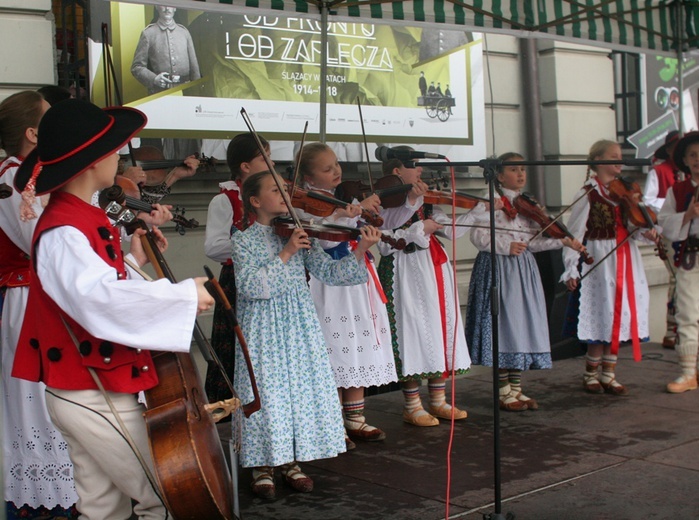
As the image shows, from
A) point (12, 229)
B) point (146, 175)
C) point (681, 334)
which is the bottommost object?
point (681, 334)

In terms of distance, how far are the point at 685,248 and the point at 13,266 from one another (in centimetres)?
458

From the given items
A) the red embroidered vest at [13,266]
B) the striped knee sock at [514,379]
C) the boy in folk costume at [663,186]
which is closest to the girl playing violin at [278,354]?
the red embroidered vest at [13,266]

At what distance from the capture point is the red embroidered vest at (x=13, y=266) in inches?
138

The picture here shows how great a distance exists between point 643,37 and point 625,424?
113 inches

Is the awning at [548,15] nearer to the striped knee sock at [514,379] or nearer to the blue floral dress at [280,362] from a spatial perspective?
the blue floral dress at [280,362]

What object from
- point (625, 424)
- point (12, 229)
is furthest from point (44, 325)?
point (625, 424)

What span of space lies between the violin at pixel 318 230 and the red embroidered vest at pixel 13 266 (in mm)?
1114

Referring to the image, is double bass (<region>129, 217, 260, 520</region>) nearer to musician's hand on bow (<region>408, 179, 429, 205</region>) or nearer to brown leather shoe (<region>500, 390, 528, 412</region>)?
musician's hand on bow (<region>408, 179, 429, 205</region>)

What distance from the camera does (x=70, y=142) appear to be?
8.48ft

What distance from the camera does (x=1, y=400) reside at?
3.42m

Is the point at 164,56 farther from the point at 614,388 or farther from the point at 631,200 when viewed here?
the point at 614,388

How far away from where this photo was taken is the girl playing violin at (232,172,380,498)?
158 inches

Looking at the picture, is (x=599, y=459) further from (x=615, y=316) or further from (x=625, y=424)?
(x=615, y=316)

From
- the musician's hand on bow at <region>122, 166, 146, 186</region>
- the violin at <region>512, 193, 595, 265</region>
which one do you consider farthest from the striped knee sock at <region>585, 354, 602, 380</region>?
the musician's hand on bow at <region>122, 166, 146, 186</region>
